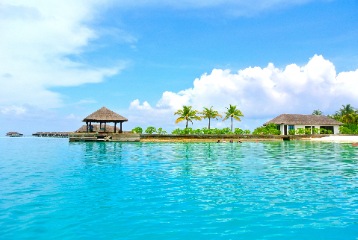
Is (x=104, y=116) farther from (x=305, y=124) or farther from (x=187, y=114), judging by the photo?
(x=305, y=124)

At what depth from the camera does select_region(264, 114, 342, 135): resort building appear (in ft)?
203

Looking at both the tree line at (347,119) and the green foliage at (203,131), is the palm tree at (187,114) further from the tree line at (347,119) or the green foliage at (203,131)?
the tree line at (347,119)

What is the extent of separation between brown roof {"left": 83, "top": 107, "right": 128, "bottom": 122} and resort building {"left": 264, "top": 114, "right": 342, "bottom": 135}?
29.9 m

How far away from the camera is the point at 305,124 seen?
63312 millimetres

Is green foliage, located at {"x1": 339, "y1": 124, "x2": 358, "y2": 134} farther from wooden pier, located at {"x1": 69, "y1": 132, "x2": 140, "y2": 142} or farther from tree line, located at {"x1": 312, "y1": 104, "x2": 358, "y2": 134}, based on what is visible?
wooden pier, located at {"x1": 69, "y1": 132, "x2": 140, "y2": 142}

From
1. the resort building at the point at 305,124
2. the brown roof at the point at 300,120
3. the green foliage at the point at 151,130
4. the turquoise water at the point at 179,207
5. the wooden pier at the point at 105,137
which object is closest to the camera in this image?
the turquoise water at the point at 179,207

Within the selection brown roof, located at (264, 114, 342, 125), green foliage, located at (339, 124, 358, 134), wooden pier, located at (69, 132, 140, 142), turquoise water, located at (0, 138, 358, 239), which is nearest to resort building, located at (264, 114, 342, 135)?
brown roof, located at (264, 114, 342, 125)

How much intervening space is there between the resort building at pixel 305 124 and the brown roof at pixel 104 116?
29.9 metres

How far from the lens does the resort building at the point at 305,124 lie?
2436 inches

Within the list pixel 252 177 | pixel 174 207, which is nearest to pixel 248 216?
pixel 174 207

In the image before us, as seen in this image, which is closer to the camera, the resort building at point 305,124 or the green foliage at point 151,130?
the green foliage at point 151,130

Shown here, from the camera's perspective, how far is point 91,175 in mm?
15023

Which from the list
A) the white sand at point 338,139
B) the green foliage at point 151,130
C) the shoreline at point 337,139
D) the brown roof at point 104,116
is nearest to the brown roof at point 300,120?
the shoreline at point 337,139

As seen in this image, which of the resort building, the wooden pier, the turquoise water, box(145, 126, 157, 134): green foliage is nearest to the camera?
the turquoise water
